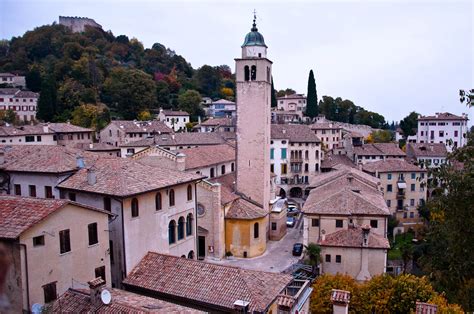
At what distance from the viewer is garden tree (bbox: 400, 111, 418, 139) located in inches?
3507

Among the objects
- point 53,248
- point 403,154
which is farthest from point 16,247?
point 403,154

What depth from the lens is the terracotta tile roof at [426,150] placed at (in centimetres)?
6225

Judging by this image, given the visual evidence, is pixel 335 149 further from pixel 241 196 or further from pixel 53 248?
pixel 53 248

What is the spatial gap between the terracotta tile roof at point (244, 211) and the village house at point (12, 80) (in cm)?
8347

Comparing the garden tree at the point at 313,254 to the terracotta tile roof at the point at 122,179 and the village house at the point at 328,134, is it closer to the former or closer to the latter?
the terracotta tile roof at the point at 122,179

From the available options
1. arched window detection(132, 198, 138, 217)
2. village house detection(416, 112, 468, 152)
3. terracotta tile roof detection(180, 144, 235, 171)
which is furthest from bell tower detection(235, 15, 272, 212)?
village house detection(416, 112, 468, 152)

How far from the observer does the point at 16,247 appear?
48.8 feet

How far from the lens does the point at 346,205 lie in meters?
32.4

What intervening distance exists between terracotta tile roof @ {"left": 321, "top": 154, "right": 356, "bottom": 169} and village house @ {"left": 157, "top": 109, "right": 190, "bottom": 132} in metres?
34.1

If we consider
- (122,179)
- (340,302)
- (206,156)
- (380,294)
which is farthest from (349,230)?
(122,179)

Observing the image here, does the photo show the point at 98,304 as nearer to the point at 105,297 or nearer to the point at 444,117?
the point at 105,297

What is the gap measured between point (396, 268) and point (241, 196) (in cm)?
1650

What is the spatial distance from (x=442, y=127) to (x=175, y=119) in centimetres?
5466

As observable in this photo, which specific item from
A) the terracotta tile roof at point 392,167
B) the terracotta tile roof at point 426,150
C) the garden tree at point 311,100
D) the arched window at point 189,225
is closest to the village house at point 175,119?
the garden tree at point 311,100
